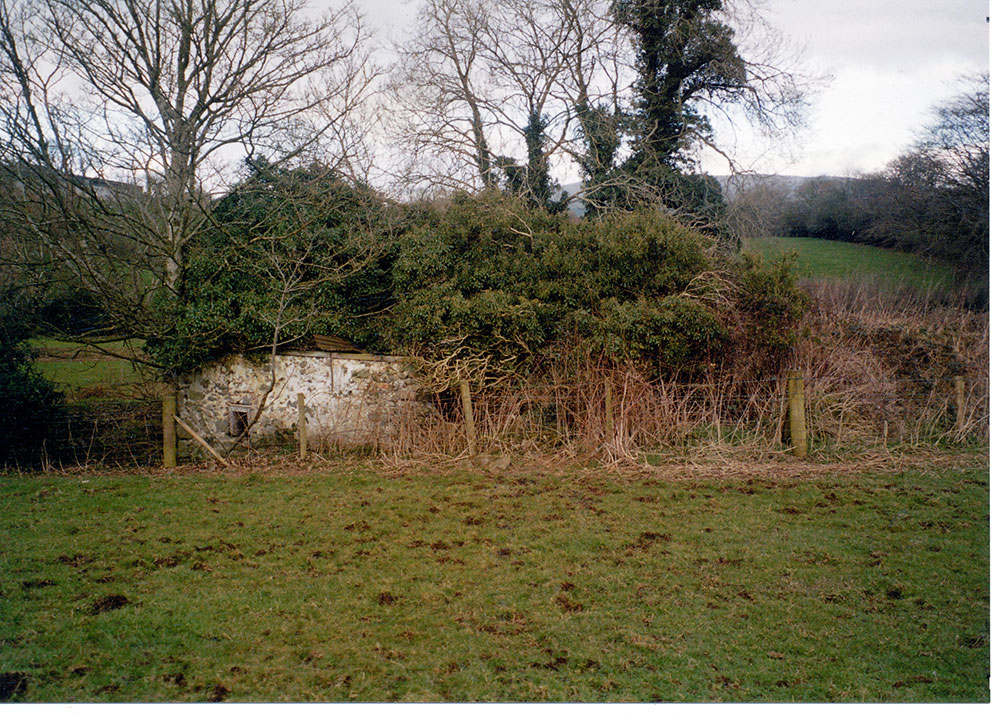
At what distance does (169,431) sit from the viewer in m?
9.75

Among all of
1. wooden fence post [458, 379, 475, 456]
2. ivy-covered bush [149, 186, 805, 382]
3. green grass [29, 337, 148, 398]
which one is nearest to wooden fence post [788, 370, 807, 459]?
ivy-covered bush [149, 186, 805, 382]

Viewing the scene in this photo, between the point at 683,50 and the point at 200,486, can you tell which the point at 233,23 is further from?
the point at 683,50

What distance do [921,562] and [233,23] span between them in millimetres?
12924

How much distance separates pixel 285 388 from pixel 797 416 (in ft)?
26.4

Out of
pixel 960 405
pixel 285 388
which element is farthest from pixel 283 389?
pixel 960 405

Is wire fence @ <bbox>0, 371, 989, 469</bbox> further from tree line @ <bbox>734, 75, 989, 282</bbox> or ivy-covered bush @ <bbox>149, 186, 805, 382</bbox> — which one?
tree line @ <bbox>734, 75, 989, 282</bbox>

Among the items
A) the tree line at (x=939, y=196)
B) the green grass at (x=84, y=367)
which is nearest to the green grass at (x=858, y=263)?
the tree line at (x=939, y=196)

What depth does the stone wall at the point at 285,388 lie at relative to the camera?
1094 cm

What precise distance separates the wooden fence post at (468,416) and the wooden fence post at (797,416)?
4.49 meters

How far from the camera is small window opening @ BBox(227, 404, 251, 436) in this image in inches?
432

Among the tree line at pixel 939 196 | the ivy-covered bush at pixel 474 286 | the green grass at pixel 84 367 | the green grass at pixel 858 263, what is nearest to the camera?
the ivy-covered bush at pixel 474 286

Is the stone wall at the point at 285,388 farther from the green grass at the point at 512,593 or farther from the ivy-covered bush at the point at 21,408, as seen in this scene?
the green grass at the point at 512,593

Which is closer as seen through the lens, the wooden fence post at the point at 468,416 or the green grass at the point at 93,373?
the wooden fence post at the point at 468,416

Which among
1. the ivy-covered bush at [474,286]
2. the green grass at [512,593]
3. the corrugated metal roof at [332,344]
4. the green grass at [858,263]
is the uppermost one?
the green grass at [858,263]
